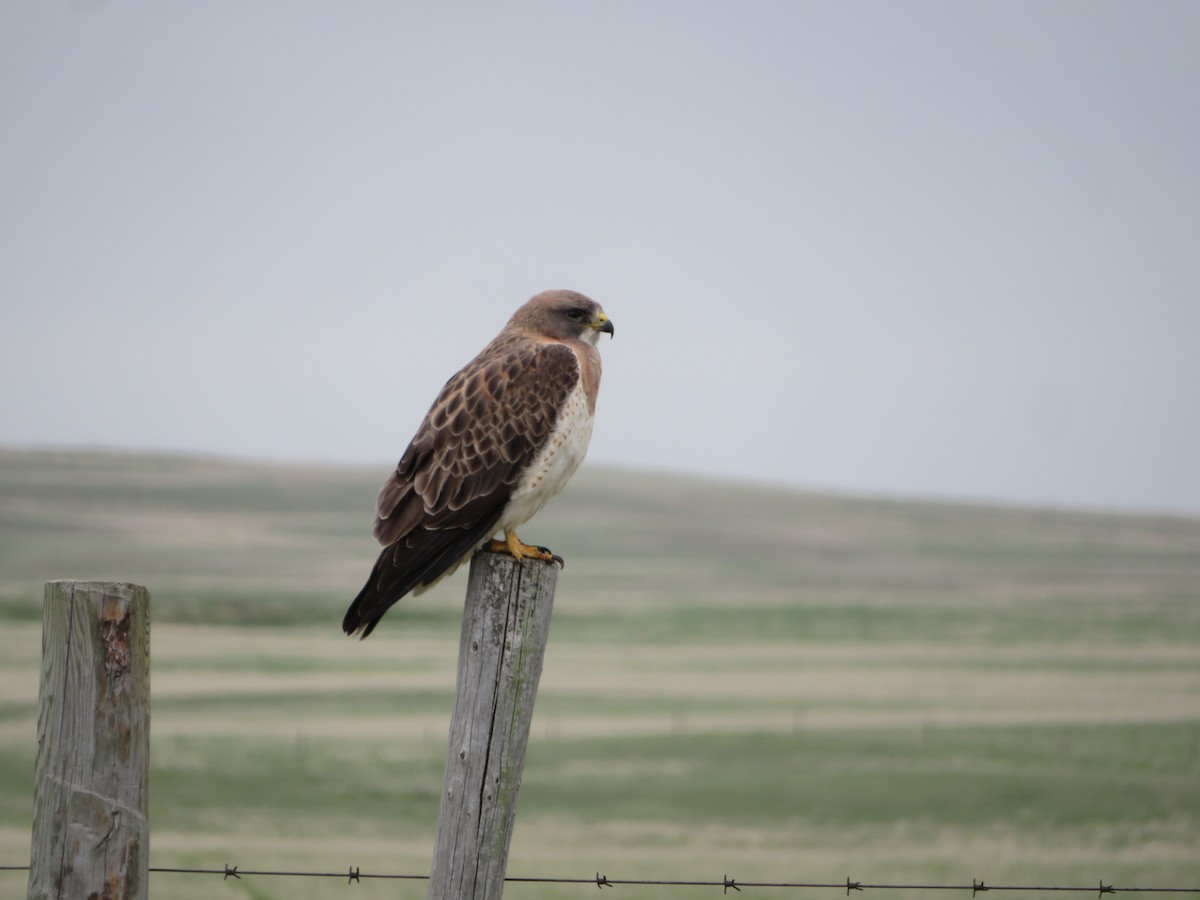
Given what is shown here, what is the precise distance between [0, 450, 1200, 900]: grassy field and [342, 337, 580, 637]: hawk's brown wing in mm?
5986

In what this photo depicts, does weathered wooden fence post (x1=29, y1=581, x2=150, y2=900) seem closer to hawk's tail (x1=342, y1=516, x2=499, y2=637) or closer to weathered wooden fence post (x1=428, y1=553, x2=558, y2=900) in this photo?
weathered wooden fence post (x1=428, y1=553, x2=558, y2=900)

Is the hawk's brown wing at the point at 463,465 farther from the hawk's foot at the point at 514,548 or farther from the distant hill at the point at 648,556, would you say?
the distant hill at the point at 648,556

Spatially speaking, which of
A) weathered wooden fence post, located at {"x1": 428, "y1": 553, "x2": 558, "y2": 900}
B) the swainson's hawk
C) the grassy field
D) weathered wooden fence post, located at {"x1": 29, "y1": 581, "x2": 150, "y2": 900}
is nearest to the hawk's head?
the swainson's hawk

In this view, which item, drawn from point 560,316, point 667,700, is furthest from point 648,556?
point 560,316

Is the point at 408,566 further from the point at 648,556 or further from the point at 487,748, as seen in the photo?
the point at 648,556

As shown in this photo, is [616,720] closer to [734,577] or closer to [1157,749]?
[1157,749]

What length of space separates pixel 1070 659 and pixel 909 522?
19.9 metres

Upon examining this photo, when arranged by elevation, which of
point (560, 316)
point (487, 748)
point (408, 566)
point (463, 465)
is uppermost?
point (560, 316)

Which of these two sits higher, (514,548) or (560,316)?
(560,316)

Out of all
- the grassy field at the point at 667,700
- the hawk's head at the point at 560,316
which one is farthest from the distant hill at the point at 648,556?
the hawk's head at the point at 560,316

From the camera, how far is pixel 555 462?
5160 millimetres

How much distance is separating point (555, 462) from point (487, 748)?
168 centimetres

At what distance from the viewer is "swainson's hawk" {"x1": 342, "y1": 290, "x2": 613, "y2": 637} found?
471 centimetres

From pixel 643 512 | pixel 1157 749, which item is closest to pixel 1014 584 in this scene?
pixel 643 512
